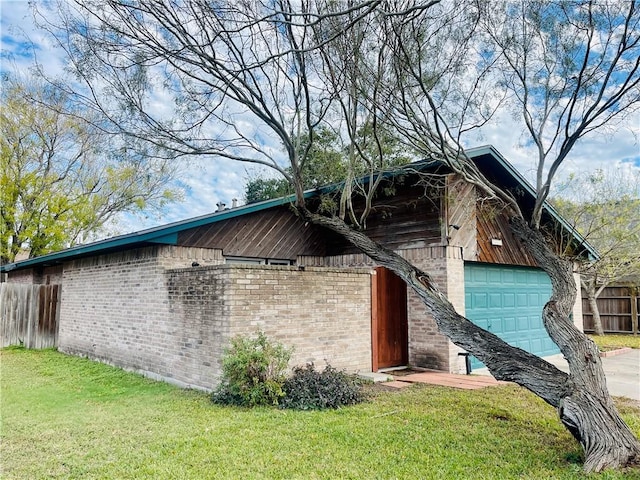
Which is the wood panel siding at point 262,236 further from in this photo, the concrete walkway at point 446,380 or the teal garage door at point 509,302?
the concrete walkway at point 446,380

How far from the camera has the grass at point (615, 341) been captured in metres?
13.2

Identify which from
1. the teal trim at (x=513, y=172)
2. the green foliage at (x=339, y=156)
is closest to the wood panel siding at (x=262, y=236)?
the green foliage at (x=339, y=156)

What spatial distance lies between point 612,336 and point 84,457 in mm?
17932

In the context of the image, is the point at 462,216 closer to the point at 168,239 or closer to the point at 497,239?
the point at 497,239

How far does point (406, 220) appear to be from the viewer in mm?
9844

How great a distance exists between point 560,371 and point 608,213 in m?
11.7

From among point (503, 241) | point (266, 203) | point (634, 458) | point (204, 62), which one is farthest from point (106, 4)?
point (503, 241)

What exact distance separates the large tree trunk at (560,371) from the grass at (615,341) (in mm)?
8273

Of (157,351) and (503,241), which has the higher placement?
(503,241)

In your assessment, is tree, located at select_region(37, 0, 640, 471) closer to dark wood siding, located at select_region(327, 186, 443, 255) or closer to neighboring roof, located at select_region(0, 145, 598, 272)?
neighboring roof, located at select_region(0, 145, 598, 272)

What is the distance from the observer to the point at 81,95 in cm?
771

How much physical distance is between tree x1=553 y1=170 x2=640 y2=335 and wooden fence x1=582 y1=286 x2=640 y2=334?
2.20 m

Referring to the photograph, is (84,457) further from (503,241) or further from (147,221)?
(147,221)

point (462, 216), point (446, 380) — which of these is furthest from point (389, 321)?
point (462, 216)
